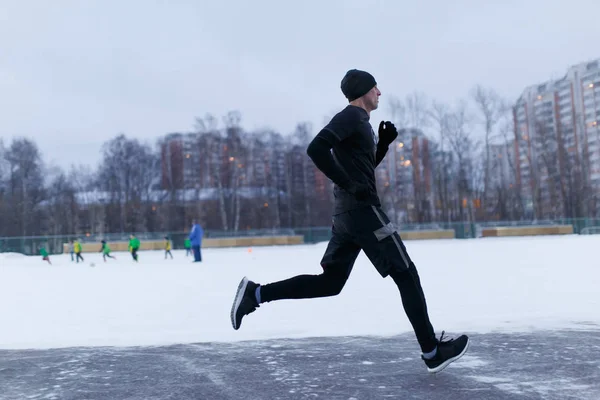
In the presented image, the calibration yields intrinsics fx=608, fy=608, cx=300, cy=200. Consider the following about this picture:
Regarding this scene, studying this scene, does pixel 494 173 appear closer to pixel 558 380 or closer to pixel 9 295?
pixel 9 295

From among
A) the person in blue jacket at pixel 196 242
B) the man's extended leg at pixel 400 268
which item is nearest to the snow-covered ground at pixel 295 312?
the man's extended leg at pixel 400 268

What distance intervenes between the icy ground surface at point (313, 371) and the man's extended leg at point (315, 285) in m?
0.37

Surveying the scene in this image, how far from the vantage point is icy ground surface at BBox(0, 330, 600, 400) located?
286cm

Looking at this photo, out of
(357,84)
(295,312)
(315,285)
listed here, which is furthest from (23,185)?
(357,84)

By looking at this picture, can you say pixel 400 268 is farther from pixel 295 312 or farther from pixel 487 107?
pixel 487 107

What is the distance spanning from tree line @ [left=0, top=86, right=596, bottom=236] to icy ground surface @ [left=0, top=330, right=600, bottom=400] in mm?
48741

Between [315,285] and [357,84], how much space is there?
1207 millimetres

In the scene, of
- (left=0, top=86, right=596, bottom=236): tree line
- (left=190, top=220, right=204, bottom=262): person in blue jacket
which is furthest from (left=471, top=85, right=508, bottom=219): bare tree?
(left=190, top=220, right=204, bottom=262): person in blue jacket

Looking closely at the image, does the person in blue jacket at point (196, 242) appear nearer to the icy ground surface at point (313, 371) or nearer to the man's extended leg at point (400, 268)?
the icy ground surface at point (313, 371)

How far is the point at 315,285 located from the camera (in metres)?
3.62

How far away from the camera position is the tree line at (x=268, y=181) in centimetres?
→ 5509

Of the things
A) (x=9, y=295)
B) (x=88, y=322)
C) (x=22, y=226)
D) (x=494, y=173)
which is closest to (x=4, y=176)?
(x=22, y=226)

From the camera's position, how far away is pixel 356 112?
3.38 metres

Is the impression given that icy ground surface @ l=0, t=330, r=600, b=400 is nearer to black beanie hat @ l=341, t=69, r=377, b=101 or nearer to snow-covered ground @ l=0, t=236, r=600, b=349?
snow-covered ground @ l=0, t=236, r=600, b=349
